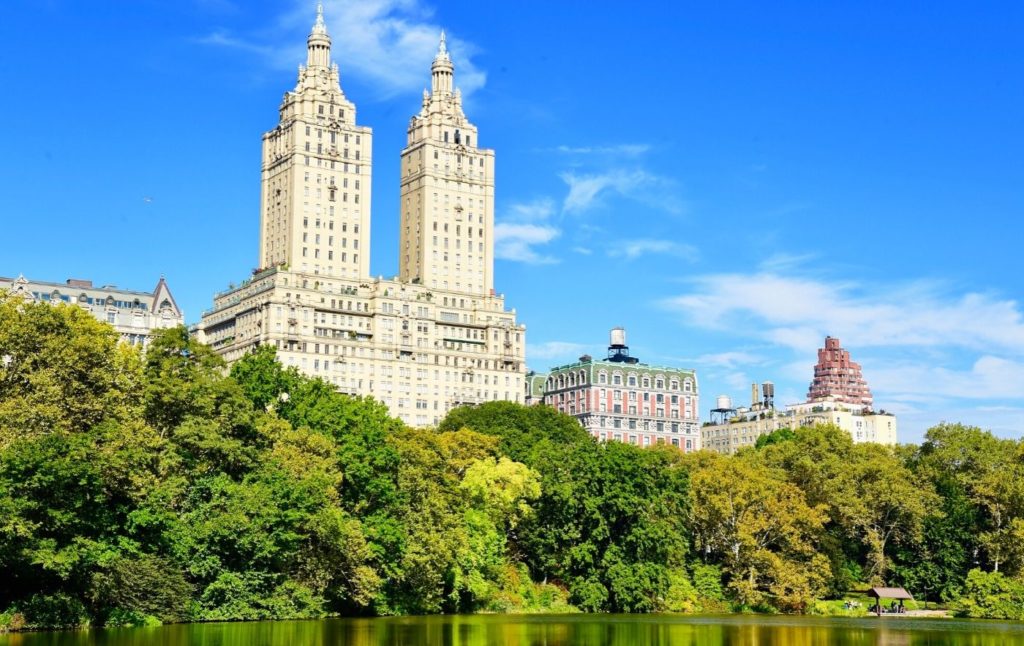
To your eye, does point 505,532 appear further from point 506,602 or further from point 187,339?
point 187,339

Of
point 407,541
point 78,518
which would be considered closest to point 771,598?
point 407,541

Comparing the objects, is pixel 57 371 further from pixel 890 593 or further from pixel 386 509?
pixel 890 593

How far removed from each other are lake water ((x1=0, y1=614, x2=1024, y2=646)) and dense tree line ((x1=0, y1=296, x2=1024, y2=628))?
12.9 ft

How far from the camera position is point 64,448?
68.4 metres

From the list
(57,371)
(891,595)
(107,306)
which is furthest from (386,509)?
(107,306)

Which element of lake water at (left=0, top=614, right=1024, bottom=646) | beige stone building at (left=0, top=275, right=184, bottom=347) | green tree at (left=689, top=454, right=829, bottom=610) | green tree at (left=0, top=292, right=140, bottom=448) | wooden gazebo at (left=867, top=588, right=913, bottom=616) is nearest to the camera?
lake water at (left=0, top=614, right=1024, bottom=646)

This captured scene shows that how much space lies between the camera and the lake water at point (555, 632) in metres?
61.2

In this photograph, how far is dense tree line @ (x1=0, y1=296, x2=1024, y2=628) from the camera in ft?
234

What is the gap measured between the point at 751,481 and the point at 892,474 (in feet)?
54.8

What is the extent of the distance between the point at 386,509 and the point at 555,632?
18761mm

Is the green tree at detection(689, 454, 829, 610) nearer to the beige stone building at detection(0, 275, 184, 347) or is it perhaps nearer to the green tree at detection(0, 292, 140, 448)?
the green tree at detection(0, 292, 140, 448)

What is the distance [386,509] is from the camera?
86.9 meters

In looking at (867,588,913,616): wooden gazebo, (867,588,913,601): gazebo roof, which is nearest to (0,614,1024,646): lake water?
(867,588,913,616): wooden gazebo

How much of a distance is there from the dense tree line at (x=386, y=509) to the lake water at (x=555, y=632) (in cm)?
393
